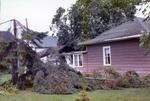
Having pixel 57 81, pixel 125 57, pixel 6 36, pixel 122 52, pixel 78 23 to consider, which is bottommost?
pixel 57 81

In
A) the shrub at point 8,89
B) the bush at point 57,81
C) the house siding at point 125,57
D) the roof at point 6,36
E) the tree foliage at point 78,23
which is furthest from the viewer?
the tree foliage at point 78,23

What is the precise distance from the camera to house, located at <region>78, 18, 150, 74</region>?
2380 centimetres

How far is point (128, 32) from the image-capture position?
83.7 ft

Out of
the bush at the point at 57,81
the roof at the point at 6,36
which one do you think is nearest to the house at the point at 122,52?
the bush at the point at 57,81

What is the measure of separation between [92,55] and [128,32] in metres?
5.97

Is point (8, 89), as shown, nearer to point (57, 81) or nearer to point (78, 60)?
point (57, 81)

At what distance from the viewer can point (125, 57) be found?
1011 inches

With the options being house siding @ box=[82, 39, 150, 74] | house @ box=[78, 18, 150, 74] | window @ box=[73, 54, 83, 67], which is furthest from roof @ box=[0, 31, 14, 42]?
window @ box=[73, 54, 83, 67]

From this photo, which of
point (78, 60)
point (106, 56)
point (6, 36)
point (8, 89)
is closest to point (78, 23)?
point (78, 60)

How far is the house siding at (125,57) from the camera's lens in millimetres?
23672

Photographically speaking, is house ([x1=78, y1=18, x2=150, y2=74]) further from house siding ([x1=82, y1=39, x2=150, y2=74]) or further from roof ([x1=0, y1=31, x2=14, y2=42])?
roof ([x1=0, y1=31, x2=14, y2=42])

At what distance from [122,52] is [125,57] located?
20.4 inches

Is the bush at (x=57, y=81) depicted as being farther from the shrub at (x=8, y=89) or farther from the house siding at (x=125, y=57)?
the house siding at (x=125, y=57)

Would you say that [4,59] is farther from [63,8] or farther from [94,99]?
[63,8]
